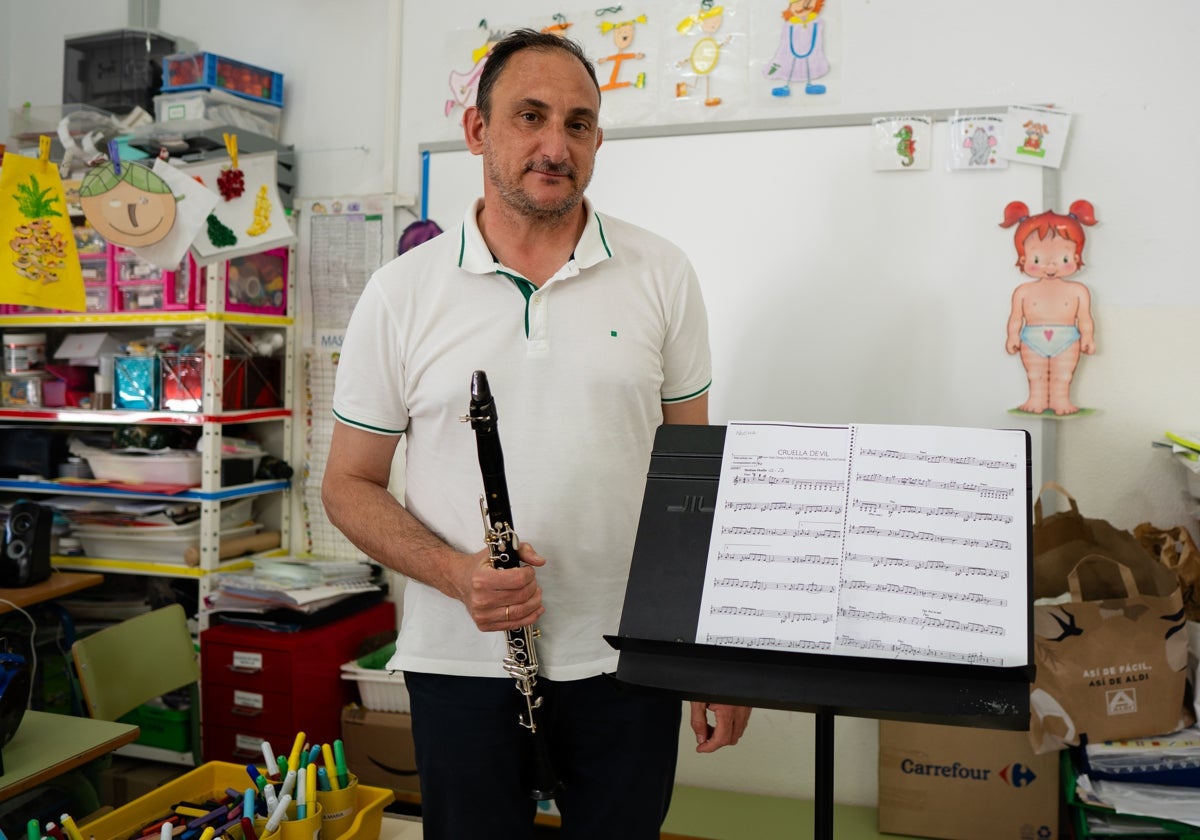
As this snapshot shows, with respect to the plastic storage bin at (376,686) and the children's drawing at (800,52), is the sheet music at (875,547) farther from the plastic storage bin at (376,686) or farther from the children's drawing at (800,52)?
the plastic storage bin at (376,686)

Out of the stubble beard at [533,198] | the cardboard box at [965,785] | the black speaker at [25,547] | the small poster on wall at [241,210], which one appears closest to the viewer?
the stubble beard at [533,198]

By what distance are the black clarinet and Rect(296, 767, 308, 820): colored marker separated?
31 centimetres

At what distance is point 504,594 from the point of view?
3.92 ft

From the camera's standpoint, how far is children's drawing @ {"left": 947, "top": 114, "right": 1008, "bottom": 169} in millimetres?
2303

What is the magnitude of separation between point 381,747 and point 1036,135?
2293 mm

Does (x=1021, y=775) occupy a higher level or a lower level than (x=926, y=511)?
lower

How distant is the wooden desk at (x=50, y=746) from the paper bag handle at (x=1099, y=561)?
A: 6.05 ft

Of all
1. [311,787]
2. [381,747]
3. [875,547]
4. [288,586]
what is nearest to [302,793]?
[311,787]

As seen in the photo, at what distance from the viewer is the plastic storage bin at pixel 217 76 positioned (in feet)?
9.24

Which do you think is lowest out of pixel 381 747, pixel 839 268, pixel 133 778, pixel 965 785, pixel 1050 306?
pixel 133 778

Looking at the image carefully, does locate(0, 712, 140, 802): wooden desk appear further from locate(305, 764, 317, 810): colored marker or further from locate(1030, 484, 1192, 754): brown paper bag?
locate(1030, 484, 1192, 754): brown paper bag

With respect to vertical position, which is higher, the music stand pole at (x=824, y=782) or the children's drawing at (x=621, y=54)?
the children's drawing at (x=621, y=54)

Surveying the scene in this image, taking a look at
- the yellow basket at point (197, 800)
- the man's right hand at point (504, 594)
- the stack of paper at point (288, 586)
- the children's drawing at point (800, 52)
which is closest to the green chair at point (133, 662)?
the stack of paper at point (288, 586)

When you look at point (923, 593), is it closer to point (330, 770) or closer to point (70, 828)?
point (330, 770)
